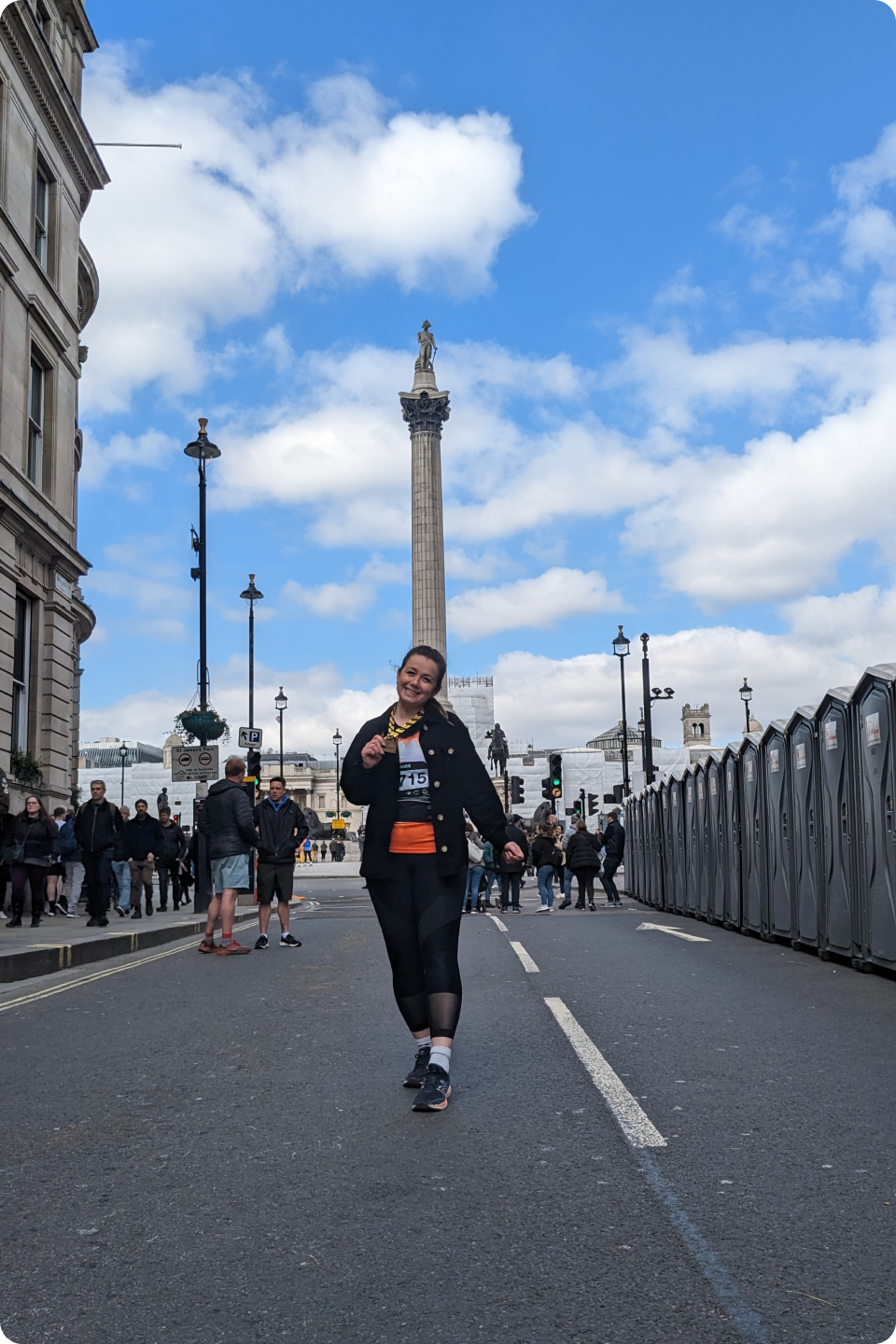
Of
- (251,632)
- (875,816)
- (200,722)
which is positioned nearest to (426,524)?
(251,632)

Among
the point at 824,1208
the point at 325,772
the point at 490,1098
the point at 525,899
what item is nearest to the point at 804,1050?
the point at 490,1098

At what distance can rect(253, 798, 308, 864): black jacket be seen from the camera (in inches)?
527

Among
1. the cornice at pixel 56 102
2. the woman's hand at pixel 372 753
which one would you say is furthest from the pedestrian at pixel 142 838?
the woman's hand at pixel 372 753

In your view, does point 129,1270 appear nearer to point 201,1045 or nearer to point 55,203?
point 201,1045

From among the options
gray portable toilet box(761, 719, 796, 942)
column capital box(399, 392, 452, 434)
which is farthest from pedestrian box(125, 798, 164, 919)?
column capital box(399, 392, 452, 434)

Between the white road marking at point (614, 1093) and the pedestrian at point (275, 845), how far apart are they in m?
6.17

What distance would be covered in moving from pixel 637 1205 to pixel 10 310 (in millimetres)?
20556

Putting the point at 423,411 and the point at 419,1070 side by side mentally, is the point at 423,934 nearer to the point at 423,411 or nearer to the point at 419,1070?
the point at 419,1070

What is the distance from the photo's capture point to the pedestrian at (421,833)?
545 cm

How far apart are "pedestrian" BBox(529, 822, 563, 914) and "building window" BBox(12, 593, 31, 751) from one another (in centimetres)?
922

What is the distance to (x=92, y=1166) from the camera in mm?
4559

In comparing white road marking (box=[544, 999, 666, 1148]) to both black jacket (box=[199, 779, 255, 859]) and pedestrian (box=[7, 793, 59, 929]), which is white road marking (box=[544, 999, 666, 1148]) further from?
pedestrian (box=[7, 793, 59, 929])

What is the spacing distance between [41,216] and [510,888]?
1557 cm

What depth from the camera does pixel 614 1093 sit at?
5.60m
